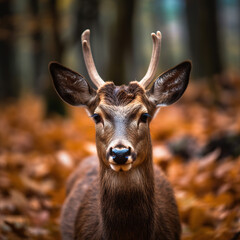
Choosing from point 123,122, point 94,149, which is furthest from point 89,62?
point 94,149

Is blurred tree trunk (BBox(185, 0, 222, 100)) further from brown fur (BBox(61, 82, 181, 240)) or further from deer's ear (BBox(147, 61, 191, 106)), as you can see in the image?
brown fur (BBox(61, 82, 181, 240))

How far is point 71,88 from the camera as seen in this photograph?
4266mm

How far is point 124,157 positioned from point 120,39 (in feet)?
28.1

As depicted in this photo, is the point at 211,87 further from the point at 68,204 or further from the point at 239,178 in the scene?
the point at 68,204

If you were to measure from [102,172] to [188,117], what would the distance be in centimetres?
641

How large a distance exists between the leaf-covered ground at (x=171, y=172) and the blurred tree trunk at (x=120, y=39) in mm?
2504

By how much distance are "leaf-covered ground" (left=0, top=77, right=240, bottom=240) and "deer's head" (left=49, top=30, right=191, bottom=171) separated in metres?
0.62

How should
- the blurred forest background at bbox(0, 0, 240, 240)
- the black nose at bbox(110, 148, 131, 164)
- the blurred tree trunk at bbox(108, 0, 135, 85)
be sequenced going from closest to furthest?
the black nose at bbox(110, 148, 131, 164) < the blurred forest background at bbox(0, 0, 240, 240) < the blurred tree trunk at bbox(108, 0, 135, 85)

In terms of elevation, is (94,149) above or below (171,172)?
above

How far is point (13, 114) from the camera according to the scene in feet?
47.6

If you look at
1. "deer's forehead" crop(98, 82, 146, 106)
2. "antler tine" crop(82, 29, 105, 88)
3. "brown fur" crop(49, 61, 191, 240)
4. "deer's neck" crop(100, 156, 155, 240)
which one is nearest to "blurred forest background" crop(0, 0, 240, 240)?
"brown fur" crop(49, 61, 191, 240)

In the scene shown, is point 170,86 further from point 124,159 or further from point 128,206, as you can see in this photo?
point 128,206

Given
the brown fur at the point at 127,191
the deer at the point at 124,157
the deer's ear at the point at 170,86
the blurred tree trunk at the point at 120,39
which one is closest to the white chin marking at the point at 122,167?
the deer at the point at 124,157

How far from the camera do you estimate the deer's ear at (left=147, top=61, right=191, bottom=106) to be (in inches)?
164
